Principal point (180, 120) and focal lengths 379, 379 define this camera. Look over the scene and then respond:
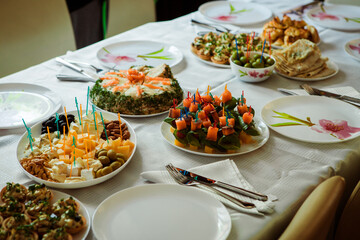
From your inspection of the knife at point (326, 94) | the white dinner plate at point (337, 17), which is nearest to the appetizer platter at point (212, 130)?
the knife at point (326, 94)

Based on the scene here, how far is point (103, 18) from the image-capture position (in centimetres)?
420

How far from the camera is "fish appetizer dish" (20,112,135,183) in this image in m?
1.14

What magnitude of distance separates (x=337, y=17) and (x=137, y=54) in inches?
60.2

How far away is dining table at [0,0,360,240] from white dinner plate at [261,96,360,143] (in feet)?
0.09

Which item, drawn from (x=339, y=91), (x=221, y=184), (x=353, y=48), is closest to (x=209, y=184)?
(x=221, y=184)

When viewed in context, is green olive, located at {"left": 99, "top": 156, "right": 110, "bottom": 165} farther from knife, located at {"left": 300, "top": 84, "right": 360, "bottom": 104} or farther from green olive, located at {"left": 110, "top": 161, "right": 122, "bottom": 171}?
knife, located at {"left": 300, "top": 84, "right": 360, "bottom": 104}

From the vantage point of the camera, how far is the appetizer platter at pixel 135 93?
5.02ft

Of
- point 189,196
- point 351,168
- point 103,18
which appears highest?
point 189,196

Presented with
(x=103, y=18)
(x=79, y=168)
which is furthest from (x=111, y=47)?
(x=103, y=18)

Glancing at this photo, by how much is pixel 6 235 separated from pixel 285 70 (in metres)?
1.49

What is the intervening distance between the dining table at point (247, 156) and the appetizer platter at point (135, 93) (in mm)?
47

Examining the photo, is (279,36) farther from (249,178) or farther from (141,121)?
(249,178)

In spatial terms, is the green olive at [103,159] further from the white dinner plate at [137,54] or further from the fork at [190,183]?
the white dinner plate at [137,54]

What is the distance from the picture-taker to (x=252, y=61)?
1.85 meters
